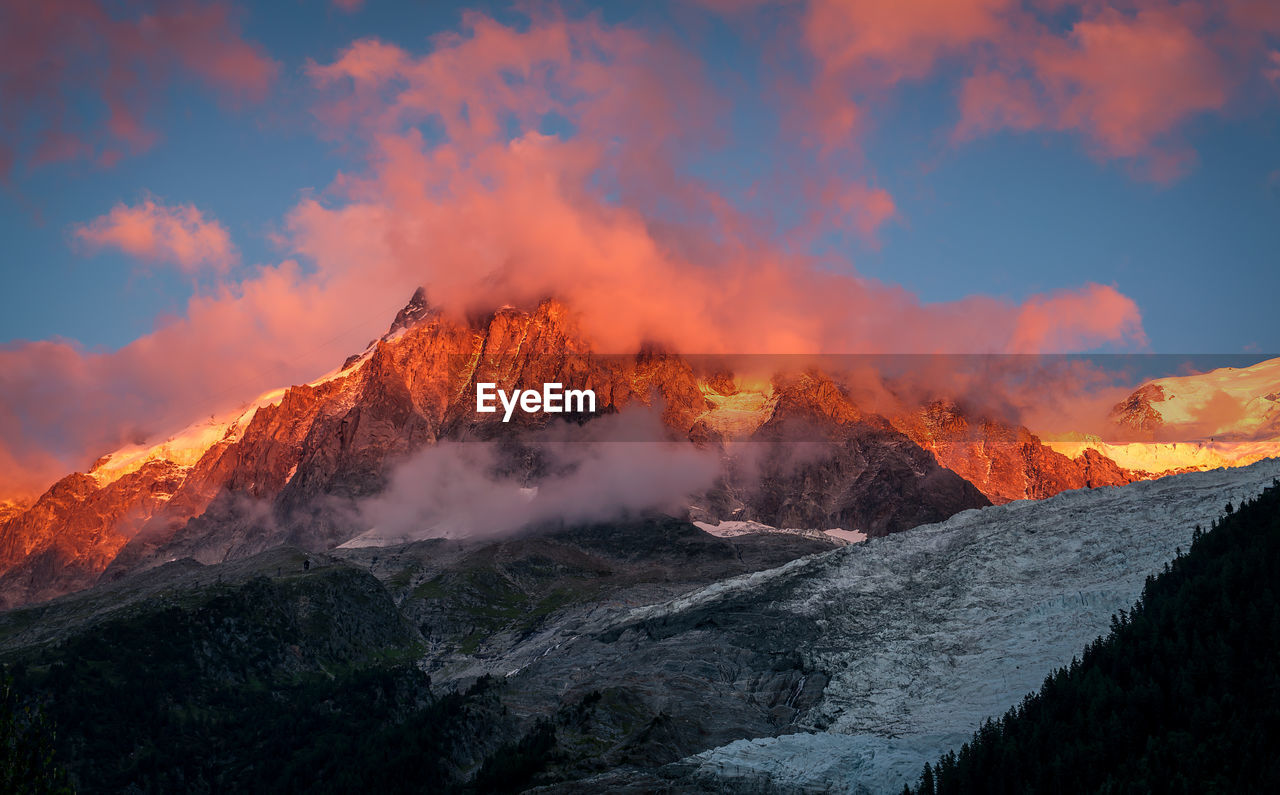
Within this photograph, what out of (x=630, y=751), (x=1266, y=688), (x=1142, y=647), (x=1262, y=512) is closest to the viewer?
(x=1266, y=688)

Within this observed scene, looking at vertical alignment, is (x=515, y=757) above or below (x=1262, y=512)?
below

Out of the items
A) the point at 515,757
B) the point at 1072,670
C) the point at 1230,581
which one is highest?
the point at 1230,581

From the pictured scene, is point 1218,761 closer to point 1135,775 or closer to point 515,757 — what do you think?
point 1135,775

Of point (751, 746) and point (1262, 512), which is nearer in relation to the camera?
point (751, 746)

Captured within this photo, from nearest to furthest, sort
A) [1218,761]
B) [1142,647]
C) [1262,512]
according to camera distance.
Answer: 1. [1218,761]
2. [1142,647]
3. [1262,512]

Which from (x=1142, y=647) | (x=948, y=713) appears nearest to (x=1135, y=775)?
(x=1142, y=647)

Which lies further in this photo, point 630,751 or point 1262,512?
point 1262,512

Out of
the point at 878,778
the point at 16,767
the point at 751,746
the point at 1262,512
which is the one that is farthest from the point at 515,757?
the point at 1262,512

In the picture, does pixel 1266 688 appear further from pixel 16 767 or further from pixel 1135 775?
pixel 16 767

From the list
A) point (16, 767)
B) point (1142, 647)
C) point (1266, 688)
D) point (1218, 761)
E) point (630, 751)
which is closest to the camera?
point (16, 767)
